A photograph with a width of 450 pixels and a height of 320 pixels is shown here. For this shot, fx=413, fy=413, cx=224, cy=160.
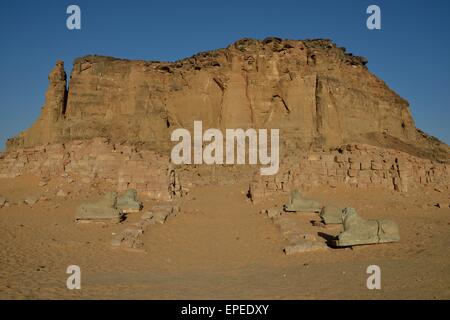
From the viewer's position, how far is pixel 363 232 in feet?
32.8

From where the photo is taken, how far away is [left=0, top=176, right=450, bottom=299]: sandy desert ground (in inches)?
263

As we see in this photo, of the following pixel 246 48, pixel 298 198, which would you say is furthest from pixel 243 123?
pixel 298 198

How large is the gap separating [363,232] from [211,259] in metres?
3.80

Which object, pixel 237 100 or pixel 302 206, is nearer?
pixel 302 206

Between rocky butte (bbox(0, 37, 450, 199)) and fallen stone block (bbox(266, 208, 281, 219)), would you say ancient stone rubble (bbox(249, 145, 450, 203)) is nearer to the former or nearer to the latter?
fallen stone block (bbox(266, 208, 281, 219))

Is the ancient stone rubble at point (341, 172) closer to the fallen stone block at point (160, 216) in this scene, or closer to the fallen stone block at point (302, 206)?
the fallen stone block at point (302, 206)

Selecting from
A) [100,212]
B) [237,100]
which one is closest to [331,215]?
[100,212]

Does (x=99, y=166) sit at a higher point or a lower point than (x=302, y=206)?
higher

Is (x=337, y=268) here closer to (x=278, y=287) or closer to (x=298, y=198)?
(x=278, y=287)

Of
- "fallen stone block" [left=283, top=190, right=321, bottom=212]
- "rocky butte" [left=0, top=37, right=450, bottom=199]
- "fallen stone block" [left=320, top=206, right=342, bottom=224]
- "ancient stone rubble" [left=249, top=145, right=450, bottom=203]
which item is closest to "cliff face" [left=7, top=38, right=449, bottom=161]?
"rocky butte" [left=0, top=37, right=450, bottom=199]

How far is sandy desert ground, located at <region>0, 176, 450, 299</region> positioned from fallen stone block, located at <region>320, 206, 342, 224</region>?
30 centimetres

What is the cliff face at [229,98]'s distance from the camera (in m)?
40.3

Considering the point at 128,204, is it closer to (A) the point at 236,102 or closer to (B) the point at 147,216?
(B) the point at 147,216

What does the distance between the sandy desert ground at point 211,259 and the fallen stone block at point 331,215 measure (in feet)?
1.00
